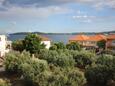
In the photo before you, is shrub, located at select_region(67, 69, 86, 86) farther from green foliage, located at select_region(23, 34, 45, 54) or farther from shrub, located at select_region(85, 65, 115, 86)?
green foliage, located at select_region(23, 34, 45, 54)

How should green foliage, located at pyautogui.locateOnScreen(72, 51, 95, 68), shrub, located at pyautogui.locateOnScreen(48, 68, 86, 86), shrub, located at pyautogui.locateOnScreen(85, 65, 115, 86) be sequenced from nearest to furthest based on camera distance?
shrub, located at pyautogui.locateOnScreen(48, 68, 86, 86) → shrub, located at pyautogui.locateOnScreen(85, 65, 115, 86) → green foliage, located at pyautogui.locateOnScreen(72, 51, 95, 68)

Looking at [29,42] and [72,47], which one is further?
[72,47]

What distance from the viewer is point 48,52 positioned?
46.4 metres

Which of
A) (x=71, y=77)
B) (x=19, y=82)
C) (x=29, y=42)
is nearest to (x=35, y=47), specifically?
(x=29, y=42)

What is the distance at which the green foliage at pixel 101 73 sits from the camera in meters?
35.4

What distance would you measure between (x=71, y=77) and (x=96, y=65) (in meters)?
6.17

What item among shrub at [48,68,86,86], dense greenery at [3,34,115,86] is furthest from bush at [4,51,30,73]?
shrub at [48,68,86,86]

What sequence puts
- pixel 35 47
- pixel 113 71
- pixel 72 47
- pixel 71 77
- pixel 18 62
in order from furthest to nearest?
pixel 72 47 → pixel 35 47 → pixel 18 62 → pixel 113 71 → pixel 71 77

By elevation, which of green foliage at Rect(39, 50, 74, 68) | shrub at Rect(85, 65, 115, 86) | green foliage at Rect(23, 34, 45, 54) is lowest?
shrub at Rect(85, 65, 115, 86)

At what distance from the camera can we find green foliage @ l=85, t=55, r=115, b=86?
35.4 metres

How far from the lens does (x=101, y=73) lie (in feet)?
117

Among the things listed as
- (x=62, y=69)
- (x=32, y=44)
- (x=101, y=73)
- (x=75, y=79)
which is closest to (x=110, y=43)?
(x=32, y=44)

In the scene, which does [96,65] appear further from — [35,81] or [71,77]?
[35,81]

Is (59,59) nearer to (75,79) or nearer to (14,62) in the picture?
(14,62)
